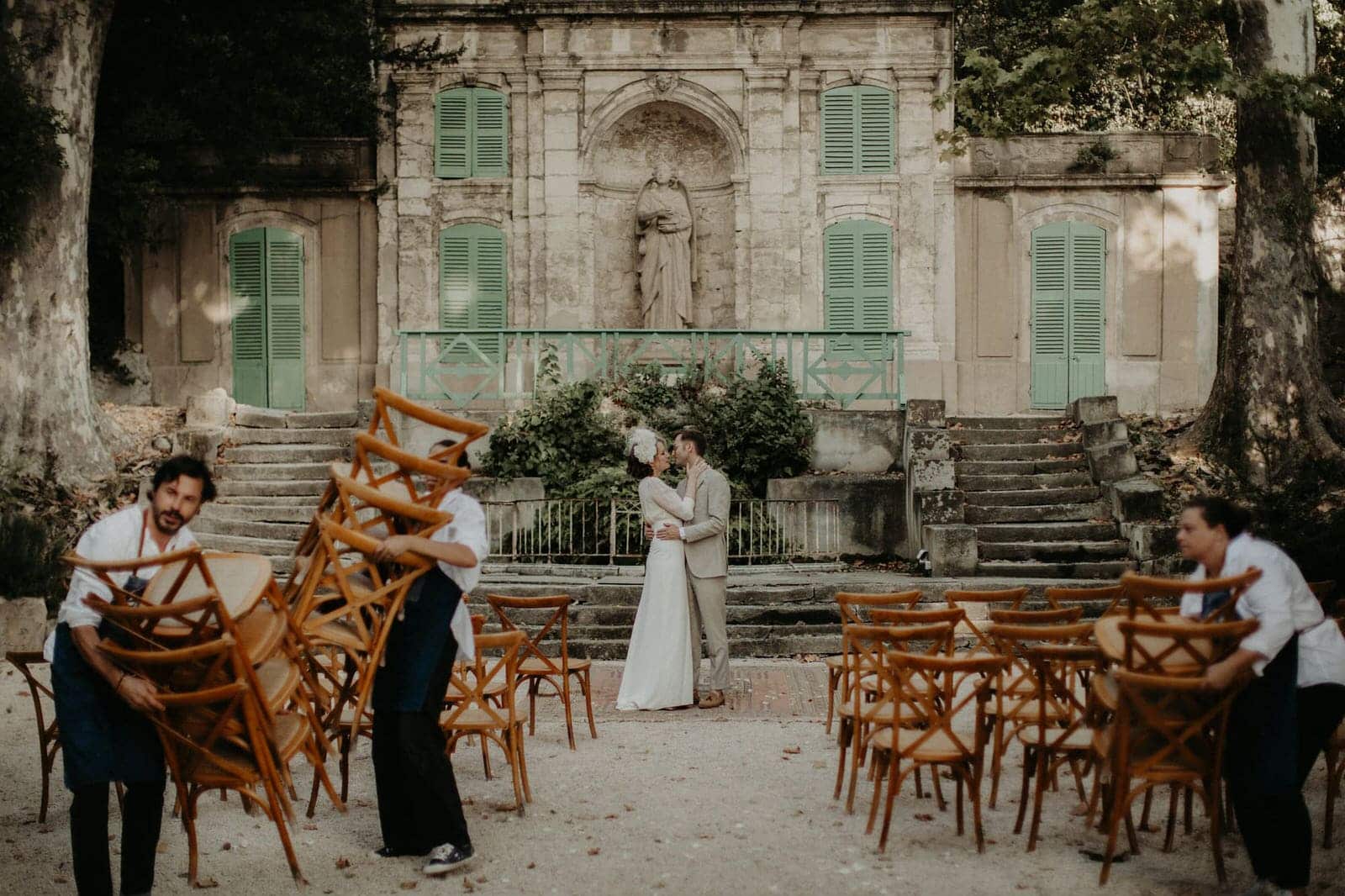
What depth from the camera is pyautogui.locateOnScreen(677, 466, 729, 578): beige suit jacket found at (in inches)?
349

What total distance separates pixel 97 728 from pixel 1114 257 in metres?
17.5

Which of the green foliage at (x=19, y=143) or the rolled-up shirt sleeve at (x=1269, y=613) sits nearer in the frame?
the rolled-up shirt sleeve at (x=1269, y=613)

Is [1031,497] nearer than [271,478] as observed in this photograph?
Yes

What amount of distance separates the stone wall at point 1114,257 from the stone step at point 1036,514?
5993 millimetres

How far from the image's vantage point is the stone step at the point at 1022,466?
14.3 meters

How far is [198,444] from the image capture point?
14.9 meters

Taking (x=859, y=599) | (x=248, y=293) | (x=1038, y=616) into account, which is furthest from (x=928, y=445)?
(x=248, y=293)

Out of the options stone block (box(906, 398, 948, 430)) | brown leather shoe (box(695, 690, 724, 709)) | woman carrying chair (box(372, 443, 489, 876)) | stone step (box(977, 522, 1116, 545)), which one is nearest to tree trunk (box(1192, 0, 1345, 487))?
stone step (box(977, 522, 1116, 545))

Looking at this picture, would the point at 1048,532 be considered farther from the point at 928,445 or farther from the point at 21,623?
the point at 21,623

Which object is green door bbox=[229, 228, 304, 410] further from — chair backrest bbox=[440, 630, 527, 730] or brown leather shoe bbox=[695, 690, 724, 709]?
chair backrest bbox=[440, 630, 527, 730]

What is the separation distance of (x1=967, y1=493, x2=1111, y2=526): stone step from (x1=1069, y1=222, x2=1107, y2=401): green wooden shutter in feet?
21.3

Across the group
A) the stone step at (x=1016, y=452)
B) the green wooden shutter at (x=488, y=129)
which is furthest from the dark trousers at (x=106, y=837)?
the green wooden shutter at (x=488, y=129)

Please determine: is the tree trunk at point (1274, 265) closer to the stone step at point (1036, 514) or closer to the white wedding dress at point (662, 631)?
the stone step at point (1036, 514)

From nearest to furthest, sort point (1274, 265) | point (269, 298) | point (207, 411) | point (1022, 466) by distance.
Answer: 1. point (1274, 265)
2. point (1022, 466)
3. point (207, 411)
4. point (269, 298)
